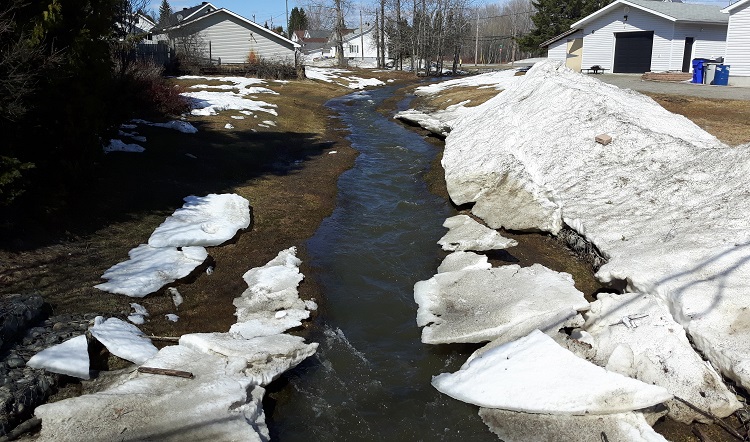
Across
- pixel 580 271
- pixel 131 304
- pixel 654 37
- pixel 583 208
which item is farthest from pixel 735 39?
pixel 131 304

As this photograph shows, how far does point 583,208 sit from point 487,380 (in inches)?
229

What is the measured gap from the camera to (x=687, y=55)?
36.4m

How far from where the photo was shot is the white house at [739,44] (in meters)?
28.3

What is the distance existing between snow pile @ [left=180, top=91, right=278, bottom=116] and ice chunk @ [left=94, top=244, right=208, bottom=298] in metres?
14.3

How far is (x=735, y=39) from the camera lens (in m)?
28.6

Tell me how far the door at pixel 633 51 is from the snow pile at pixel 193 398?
3856 centimetres

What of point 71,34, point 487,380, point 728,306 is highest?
point 71,34

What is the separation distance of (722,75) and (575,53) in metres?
17.2

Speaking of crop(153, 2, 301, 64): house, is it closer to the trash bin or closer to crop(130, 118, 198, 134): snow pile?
crop(130, 118, 198, 134): snow pile

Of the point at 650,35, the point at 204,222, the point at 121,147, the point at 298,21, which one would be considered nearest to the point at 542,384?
the point at 204,222

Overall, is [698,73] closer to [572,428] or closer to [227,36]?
[572,428]

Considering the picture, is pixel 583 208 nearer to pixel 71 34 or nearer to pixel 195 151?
pixel 71 34

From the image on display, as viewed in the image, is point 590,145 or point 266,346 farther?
point 590,145

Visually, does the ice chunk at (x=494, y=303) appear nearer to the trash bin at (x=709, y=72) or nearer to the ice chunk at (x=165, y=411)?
the ice chunk at (x=165, y=411)
